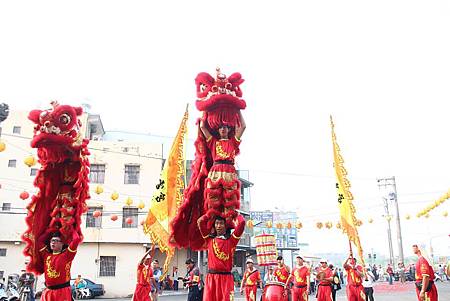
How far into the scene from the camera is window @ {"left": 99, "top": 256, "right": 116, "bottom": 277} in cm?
2534

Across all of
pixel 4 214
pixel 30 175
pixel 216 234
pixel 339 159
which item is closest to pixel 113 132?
pixel 30 175

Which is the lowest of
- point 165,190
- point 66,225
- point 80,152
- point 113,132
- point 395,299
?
point 395,299

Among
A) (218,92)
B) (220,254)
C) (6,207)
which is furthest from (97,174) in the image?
(220,254)

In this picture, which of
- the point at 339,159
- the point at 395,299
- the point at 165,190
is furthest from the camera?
the point at 395,299

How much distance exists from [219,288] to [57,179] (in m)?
3.29

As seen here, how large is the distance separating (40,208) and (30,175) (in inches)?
867

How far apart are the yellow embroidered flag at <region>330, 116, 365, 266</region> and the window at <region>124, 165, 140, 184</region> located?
1997cm

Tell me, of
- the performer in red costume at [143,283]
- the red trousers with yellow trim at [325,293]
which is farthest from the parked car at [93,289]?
the red trousers with yellow trim at [325,293]

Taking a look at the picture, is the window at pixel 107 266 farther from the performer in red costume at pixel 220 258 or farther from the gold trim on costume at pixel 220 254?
the gold trim on costume at pixel 220 254

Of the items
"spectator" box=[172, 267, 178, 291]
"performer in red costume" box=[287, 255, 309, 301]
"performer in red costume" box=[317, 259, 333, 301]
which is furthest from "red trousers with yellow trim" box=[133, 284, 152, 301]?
"spectator" box=[172, 267, 178, 291]

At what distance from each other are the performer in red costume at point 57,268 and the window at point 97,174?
21.2m

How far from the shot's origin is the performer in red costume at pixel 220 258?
17.5 feet

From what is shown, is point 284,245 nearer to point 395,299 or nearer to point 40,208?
point 395,299

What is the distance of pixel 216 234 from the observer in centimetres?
559
